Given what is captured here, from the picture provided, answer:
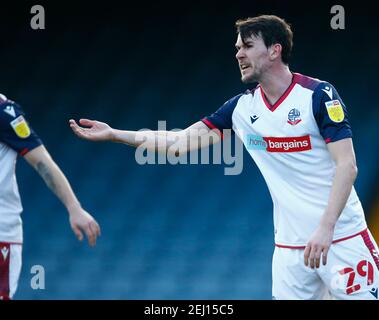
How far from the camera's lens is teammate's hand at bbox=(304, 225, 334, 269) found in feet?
13.4

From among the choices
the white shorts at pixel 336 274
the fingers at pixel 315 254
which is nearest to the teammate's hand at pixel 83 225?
the fingers at pixel 315 254

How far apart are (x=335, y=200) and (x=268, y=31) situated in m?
1.08

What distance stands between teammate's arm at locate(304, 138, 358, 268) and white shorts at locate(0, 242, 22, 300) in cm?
133

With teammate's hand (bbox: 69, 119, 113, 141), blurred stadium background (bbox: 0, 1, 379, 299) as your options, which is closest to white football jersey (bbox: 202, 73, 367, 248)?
teammate's hand (bbox: 69, 119, 113, 141)

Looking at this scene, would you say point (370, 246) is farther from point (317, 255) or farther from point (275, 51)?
point (275, 51)

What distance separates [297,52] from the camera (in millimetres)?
7887

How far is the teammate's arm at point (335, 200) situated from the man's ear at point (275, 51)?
65 cm

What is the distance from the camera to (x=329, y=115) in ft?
14.2

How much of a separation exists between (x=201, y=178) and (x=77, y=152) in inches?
44.4

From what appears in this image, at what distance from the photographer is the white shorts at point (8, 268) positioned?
3883 millimetres

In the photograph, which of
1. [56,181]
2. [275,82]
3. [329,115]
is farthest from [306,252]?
[56,181]

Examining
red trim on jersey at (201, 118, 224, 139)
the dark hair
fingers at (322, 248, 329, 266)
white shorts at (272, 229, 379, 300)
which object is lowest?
white shorts at (272, 229, 379, 300)

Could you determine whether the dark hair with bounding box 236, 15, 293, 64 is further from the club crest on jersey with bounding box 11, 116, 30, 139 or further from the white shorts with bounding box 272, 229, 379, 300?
the club crest on jersey with bounding box 11, 116, 30, 139
